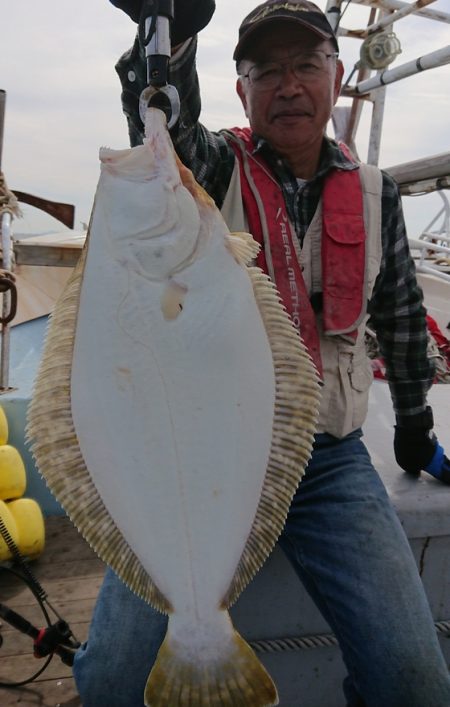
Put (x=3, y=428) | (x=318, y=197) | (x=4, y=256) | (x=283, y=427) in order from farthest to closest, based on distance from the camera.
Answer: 1. (x=4, y=256)
2. (x=3, y=428)
3. (x=318, y=197)
4. (x=283, y=427)

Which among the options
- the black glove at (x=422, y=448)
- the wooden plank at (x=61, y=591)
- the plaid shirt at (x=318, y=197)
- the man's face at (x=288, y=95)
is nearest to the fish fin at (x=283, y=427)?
the plaid shirt at (x=318, y=197)

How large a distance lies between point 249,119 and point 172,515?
161cm

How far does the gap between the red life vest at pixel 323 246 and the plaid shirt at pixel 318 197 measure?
0.08m

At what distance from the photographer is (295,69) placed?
218 cm

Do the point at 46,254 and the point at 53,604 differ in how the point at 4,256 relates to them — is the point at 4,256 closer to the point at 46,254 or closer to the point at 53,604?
the point at 46,254

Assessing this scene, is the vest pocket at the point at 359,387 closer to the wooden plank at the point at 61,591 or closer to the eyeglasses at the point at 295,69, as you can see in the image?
the eyeglasses at the point at 295,69

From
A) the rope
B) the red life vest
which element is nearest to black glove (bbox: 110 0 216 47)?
the red life vest

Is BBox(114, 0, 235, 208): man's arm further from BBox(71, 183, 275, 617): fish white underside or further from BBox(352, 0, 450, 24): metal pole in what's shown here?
BBox(352, 0, 450, 24): metal pole

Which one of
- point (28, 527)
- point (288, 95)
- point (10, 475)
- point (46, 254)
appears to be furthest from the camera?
point (46, 254)

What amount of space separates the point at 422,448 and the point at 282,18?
5.63 feet

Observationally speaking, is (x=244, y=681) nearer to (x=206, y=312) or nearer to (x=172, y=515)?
(x=172, y=515)

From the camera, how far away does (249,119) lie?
7.62 feet

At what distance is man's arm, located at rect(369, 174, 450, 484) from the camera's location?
2420mm

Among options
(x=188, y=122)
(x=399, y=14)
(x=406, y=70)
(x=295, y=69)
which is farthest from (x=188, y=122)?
(x=399, y=14)
